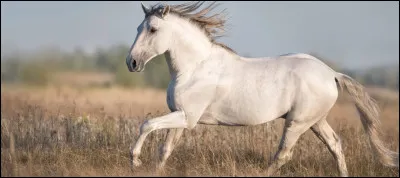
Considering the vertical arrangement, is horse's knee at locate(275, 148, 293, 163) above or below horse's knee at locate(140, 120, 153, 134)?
below

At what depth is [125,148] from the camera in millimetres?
8336

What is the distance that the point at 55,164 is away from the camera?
6.87 meters

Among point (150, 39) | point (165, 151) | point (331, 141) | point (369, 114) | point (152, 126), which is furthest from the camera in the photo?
point (369, 114)

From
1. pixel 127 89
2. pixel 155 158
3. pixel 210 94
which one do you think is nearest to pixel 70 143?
pixel 155 158

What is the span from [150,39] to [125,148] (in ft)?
7.64

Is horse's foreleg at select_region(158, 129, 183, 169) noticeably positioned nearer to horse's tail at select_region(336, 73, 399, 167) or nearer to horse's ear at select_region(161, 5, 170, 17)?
horse's ear at select_region(161, 5, 170, 17)

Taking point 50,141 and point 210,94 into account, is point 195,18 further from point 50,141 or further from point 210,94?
point 50,141

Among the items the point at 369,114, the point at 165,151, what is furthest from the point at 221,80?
the point at 369,114

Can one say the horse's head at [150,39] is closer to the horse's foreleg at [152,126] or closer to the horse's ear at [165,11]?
the horse's ear at [165,11]

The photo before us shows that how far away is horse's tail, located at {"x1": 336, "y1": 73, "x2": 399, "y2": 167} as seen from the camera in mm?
7074

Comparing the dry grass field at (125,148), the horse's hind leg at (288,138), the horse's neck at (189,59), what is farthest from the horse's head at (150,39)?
the horse's hind leg at (288,138)

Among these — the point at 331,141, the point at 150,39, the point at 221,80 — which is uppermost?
the point at 150,39

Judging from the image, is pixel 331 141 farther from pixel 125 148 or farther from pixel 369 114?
pixel 125 148

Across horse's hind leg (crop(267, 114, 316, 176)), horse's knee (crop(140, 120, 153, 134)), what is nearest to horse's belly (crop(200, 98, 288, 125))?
horse's hind leg (crop(267, 114, 316, 176))
